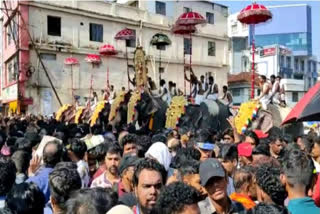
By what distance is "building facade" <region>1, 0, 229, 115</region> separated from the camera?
25047mm

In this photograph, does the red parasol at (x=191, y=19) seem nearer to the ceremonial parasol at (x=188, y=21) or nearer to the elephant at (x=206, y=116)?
the ceremonial parasol at (x=188, y=21)

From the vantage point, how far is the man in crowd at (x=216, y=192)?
10.2 feet

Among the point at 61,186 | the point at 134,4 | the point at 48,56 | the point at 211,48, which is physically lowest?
the point at 61,186

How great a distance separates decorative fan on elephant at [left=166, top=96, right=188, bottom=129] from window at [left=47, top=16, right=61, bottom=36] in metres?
15.6

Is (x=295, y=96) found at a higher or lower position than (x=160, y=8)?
lower

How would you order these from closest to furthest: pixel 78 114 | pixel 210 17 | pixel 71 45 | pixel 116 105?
1. pixel 116 105
2. pixel 78 114
3. pixel 71 45
4. pixel 210 17

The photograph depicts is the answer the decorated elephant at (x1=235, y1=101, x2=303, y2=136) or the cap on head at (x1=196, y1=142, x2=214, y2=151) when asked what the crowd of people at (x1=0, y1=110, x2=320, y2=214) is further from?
the decorated elephant at (x1=235, y1=101, x2=303, y2=136)

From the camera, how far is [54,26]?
85.9 ft

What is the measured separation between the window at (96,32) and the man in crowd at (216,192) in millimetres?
25259

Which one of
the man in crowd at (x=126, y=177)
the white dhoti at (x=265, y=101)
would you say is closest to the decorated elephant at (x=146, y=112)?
the white dhoti at (x=265, y=101)

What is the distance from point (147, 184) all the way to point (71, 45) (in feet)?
80.0

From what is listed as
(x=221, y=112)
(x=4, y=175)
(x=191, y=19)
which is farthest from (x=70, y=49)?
(x=4, y=175)

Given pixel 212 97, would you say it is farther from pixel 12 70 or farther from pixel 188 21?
pixel 12 70

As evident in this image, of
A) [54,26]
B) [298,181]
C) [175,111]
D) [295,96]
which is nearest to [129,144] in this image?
[298,181]
